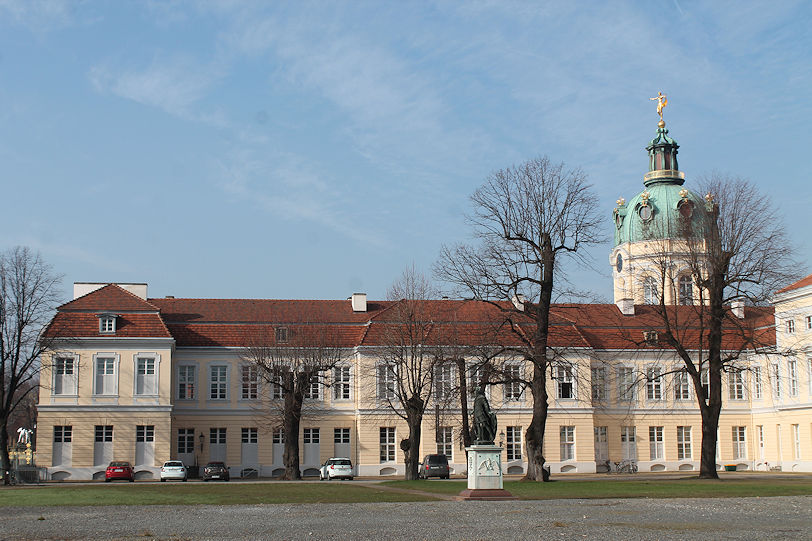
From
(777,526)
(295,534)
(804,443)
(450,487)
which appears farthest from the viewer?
(804,443)

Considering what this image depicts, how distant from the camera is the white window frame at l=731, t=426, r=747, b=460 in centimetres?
6250

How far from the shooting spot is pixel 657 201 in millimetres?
82125

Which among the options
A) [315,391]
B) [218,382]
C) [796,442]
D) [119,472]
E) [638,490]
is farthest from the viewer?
[315,391]

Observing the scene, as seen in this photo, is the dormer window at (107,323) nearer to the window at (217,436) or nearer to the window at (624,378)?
the window at (217,436)

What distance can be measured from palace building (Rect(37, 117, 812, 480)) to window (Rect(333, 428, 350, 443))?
0.30 feet

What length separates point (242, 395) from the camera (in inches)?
2343

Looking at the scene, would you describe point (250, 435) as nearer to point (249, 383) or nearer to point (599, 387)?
point (249, 383)

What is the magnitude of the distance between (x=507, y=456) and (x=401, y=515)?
37215 millimetres

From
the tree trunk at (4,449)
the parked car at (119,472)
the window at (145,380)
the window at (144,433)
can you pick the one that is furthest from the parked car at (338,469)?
the tree trunk at (4,449)

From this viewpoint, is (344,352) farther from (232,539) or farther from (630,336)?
(232,539)

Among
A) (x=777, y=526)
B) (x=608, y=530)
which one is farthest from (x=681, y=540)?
(x=777, y=526)

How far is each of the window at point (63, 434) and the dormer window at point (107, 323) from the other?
580 centimetres

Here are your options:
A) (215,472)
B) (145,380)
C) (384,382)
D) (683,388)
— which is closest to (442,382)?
(384,382)

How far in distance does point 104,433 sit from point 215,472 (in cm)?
746
